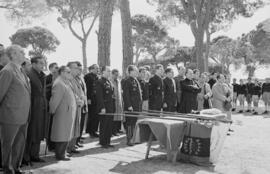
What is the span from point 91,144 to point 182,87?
302 centimetres

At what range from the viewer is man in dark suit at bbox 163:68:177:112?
9852 mm

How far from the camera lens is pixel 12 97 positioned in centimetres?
518

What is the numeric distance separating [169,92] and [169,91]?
0.03 m

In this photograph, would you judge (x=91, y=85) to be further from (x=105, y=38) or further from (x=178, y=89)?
(x=105, y=38)

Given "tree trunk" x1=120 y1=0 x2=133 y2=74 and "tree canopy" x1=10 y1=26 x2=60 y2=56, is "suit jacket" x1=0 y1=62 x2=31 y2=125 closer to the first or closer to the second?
"tree trunk" x1=120 y1=0 x2=133 y2=74

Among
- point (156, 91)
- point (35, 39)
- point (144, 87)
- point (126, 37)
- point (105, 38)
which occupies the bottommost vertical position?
point (156, 91)

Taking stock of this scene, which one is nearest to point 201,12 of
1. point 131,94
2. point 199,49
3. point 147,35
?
point 199,49

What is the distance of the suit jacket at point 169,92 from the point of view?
9.85 m

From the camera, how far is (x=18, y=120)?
521 centimetres

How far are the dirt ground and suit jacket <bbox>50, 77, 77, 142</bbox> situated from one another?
506mm

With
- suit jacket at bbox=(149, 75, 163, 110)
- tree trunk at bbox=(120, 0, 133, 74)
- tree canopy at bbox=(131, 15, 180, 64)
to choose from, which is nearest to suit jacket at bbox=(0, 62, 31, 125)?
suit jacket at bbox=(149, 75, 163, 110)

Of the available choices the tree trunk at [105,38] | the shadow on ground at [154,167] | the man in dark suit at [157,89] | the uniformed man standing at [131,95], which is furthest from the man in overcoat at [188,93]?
the tree trunk at [105,38]

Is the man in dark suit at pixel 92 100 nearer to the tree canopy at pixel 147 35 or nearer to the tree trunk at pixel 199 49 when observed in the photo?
the tree trunk at pixel 199 49

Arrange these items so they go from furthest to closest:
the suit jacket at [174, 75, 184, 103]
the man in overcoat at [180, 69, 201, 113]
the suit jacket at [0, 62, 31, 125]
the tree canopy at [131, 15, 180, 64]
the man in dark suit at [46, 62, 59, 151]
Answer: the tree canopy at [131, 15, 180, 64] < the suit jacket at [174, 75, 184, 103] < the man in overcoat at [180, 69, 201, 113] < the man in dark suit at [46, 62, 59, 151] < the suit jacket at [0, 62, 31, 125]
